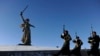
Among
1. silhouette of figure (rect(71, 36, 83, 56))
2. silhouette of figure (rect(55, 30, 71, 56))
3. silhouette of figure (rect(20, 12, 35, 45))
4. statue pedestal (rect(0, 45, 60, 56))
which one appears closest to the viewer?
silhouette of figure (rect(55, 30, 71, 56))

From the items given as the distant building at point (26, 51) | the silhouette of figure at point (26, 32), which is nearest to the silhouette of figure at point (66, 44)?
the distant building at point (26, 51)

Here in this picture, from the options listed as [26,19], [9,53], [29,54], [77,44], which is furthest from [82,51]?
[26,19]

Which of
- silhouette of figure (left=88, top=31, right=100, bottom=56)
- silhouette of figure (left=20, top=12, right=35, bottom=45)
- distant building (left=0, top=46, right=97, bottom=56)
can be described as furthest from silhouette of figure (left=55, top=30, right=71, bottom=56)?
silhouette of figure (left=20, top=12, right=35, bottom=45)

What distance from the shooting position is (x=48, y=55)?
14.3 metres

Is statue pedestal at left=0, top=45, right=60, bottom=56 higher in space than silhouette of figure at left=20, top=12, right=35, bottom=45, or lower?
lower

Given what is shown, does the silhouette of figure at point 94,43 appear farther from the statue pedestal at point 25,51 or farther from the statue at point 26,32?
the statue at point 26,32

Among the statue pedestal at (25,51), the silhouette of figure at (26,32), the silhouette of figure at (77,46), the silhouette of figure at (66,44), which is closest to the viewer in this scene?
the silhouette of figure at (66,44)

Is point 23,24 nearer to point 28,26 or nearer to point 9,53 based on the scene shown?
point 28,26

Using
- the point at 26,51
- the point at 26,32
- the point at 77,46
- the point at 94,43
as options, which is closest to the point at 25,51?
the point at 26,51

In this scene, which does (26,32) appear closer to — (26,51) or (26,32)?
(26,32)

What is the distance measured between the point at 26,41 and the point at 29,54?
5803 mm

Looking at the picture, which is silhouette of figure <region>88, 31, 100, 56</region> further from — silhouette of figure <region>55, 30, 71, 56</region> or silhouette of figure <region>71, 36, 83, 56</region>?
silhouette of figure <region>55, 30, 71, 56</region>

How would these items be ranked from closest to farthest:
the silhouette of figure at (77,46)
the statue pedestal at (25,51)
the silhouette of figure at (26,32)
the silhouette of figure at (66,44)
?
the silhouette of figure at (66,44)
the statue pedestal at (25,51)
the silhouette of figure at (77,46)
the silhouette of figure at (26,32)

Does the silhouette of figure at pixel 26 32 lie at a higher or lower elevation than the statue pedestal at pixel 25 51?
higher
